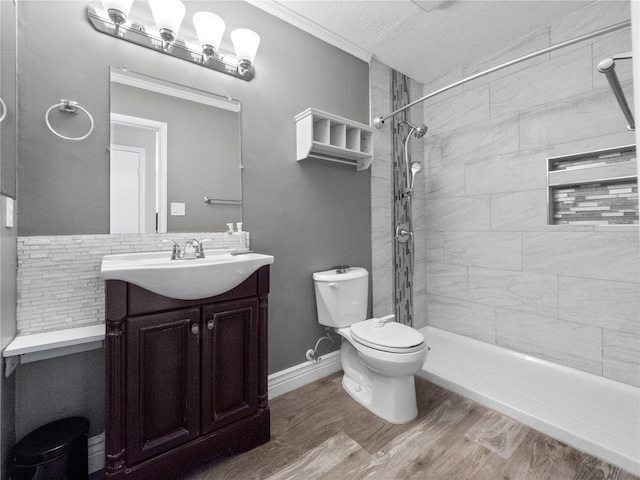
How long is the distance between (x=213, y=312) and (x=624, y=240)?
235 centimetres

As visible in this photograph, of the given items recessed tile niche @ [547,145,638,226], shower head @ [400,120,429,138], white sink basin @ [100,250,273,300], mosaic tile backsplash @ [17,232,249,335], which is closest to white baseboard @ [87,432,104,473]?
mosaic tile backsplash @ [17,232,249,335]

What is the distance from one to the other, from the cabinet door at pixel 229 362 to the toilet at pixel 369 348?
0.61 metres

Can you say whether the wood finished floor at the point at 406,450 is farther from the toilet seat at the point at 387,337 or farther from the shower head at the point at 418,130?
the shower head at the point at 418,130

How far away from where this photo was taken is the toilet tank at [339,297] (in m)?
1.85

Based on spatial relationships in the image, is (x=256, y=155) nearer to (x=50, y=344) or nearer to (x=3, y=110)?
(x=3, y=110)

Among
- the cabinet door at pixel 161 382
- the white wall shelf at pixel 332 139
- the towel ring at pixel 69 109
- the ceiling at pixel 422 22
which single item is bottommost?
the cabinet door at pixel 161 382

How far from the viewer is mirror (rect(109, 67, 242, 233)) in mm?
1316

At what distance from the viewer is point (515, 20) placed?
6.29 ft

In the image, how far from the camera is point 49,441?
1043 millimetres

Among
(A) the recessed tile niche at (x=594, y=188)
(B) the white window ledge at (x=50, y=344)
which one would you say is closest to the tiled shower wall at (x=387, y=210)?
(A) the recessed tile niche at (x=594, y=188)

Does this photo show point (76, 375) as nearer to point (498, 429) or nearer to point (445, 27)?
point (498, 429)

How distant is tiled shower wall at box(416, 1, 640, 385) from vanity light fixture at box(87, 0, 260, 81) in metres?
1.84

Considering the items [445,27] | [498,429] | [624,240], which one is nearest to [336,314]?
[498,429]

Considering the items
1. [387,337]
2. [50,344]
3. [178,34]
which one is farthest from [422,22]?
[50,344]
